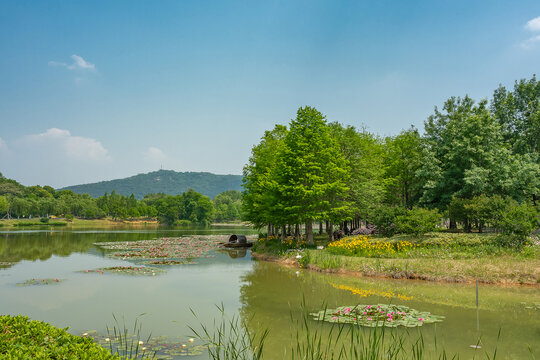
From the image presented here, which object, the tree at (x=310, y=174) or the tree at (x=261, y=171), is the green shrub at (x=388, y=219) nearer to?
the tree at (x=310, y=174)

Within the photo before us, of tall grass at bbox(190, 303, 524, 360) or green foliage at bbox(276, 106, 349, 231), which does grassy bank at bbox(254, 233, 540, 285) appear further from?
tall grass at bbox(190, 303, 524, 360)

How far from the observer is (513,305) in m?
13.4

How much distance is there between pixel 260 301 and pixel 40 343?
9.61 meters

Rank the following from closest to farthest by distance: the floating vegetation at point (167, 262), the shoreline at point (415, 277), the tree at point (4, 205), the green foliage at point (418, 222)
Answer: the shoreline at point (415, 277) → the green foliage at point (418, 222) → the floating vegetation at point (167, 262) → the tree at point (4, 205)

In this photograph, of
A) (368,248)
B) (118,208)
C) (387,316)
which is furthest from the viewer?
(118,208)

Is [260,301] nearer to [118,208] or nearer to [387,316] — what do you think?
[387,316]

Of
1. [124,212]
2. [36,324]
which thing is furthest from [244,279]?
[124,212]

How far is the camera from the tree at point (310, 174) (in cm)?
2827

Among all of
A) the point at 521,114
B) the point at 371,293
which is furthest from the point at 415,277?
the point at 521,114

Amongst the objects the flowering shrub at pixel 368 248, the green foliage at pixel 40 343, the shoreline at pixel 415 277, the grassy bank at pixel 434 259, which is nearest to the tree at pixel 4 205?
the grassy bank at pixel 434 259

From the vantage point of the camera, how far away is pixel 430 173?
3089 centimetres

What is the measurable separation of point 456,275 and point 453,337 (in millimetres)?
9413

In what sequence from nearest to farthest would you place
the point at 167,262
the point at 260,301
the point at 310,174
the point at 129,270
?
1. the point at 260,301
2. the point at 129,270
3. the point at 167,262
4. the point at 310,174

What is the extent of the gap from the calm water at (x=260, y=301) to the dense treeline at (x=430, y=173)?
787 cm
